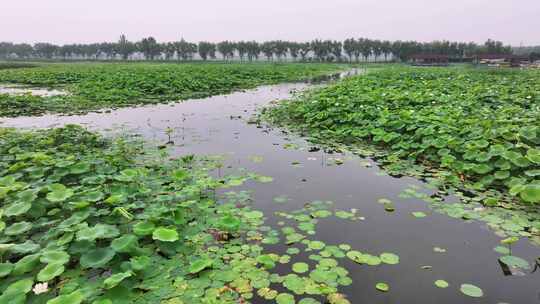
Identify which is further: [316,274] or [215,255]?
[215,255]

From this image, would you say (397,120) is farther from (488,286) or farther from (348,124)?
(488,286)

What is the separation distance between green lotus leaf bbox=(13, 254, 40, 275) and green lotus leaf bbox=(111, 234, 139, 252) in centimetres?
55

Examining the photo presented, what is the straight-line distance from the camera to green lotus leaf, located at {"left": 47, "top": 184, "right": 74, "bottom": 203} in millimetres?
3445

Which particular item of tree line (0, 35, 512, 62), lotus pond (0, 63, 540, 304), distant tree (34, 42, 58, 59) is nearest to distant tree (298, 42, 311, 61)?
tree line (0, 35, 512, 62)

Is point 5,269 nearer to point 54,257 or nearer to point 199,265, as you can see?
point 54,257

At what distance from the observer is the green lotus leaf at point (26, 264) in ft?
8.19

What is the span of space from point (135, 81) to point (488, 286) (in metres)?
17.9

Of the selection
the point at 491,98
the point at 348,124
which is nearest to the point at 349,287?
the point at 348,124

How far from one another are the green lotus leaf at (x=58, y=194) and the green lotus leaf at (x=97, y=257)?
1041 mm

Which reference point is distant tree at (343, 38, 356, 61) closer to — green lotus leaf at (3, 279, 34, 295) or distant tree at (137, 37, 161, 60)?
distant tree at (137, 37, 161, 60)

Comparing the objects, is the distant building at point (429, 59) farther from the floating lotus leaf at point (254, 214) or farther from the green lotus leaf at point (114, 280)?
the green lotus leaf at point (114, 280)

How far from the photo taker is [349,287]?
2668mm

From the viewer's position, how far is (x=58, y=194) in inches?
140

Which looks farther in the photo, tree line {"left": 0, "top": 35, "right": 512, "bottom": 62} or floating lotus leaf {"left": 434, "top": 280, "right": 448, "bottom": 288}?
tree line {"left": 0, "top": 35, "right": 512, "bottom": 62}
